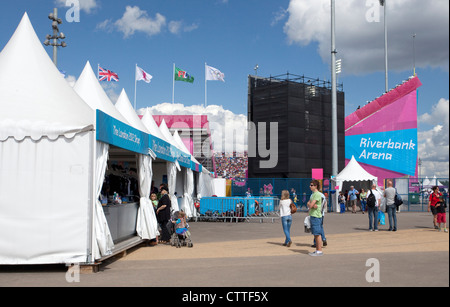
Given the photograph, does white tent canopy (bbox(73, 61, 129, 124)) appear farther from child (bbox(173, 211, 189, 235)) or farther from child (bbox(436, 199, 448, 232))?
child (bbox(436, 199, 448, 232))

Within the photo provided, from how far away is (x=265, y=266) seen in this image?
9.00m

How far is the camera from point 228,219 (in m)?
21.8

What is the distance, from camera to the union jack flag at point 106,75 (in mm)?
31531

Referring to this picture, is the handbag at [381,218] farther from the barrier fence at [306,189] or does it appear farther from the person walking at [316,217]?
the barrier fence at [306,189]

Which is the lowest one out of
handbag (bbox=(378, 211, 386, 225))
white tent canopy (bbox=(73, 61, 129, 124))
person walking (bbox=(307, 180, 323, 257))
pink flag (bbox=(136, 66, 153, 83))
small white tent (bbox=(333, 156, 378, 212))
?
handbag (bbox=(378, 211, 386, 225))

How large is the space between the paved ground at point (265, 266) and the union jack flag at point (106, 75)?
21.4 m

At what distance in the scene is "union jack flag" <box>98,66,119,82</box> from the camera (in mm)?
31531

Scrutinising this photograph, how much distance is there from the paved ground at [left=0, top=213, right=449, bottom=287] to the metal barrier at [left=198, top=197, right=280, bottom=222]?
7.27m

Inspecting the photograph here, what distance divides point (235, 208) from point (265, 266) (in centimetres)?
1215

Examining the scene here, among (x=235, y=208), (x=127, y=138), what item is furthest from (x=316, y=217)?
(x=235, y=208)

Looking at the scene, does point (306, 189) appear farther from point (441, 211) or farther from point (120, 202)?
point (120, 202)

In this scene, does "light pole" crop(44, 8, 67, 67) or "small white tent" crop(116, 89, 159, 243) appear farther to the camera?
"light pole" crop(44, 8, 67, 67)

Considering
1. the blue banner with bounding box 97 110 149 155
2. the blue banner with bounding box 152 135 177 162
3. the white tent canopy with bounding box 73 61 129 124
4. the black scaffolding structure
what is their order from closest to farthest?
the blue banner with bounding box 97 110 149 155 < the white tent canopy with bounding box 73 61 129 124 < the blue banner with bounding box 152 135 177 162 < the black scaffolding structure

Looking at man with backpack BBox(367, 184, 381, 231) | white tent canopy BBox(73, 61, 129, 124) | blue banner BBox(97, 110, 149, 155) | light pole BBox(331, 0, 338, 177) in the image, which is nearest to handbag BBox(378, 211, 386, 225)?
man with backpack BBox(367, 184, 381, 231)
